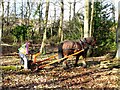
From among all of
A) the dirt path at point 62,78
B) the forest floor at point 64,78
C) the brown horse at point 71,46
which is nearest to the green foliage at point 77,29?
the brown horse at point 71,46

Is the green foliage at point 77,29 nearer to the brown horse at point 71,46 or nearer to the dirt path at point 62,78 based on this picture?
the brown horse at point 71,46

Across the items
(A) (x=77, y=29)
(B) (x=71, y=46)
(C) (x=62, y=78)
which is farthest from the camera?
(A) (x=77, y=29)

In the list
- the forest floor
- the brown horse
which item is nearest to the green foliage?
the brown horse

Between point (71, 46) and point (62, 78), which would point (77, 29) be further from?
point (62, 78)

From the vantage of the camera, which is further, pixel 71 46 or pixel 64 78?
pixel 71 46

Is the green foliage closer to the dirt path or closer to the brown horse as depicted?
the brown horse

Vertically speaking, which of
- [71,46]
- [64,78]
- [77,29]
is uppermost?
[77,29]

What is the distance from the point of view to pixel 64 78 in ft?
36.2

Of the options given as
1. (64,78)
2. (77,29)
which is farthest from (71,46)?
(77,29)

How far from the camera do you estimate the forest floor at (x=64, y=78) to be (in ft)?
32.1

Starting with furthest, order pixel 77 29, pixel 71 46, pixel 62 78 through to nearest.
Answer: pixel 77 29 → pixel 71 46 → pixel 62 78

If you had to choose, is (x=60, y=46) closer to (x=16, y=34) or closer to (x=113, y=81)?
(x=113, y=81)

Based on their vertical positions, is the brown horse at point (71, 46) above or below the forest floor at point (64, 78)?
above

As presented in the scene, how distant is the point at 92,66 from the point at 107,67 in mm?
996
